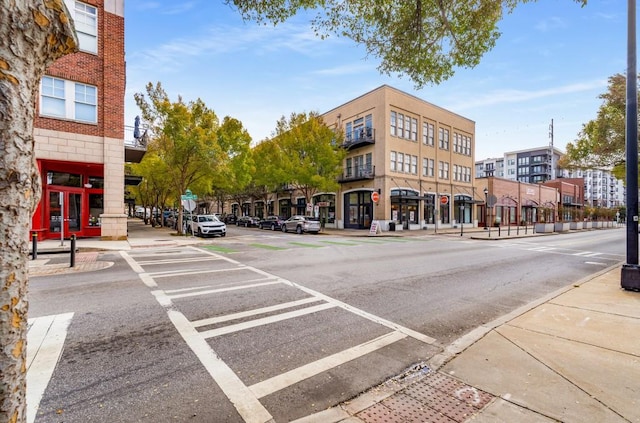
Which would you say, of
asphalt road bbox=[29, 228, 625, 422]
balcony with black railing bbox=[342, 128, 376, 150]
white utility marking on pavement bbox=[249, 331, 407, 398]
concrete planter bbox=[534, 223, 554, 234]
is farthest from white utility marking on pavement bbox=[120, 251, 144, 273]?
concrete planter bbox=[534, 223, 554, 234]

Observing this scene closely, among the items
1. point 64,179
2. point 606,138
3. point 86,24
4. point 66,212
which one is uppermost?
point 86,24

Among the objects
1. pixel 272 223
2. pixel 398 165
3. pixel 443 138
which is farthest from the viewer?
pixel 443 138

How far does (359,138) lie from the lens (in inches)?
1369

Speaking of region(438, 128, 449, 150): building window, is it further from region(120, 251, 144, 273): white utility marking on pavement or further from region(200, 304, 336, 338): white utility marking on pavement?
region(200, 304, 336, 338): white utility marking on pavement

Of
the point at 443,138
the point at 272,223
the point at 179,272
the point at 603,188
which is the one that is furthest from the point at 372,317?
the point at 603,188

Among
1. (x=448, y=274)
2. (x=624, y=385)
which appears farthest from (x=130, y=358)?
(x=448, y=274)

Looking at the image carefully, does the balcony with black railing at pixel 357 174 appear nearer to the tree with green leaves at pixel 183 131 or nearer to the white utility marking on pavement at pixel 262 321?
the tree with green leaves at pixel 183 131

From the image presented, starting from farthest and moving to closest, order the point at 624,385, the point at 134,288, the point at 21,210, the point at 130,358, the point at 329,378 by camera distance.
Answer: the point at 134,288
the point at 130,358
the point at 329,378
the point at 624,385
the point at 21,210

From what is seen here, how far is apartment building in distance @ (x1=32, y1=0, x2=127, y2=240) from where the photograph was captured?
1670cm

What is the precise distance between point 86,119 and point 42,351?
57.8 ft

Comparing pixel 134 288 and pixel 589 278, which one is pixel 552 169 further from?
pixel 134 288

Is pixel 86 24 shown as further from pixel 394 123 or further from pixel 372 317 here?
pixel 394 123

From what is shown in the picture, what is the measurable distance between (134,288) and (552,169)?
4011 inches

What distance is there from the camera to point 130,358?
4.05 m
